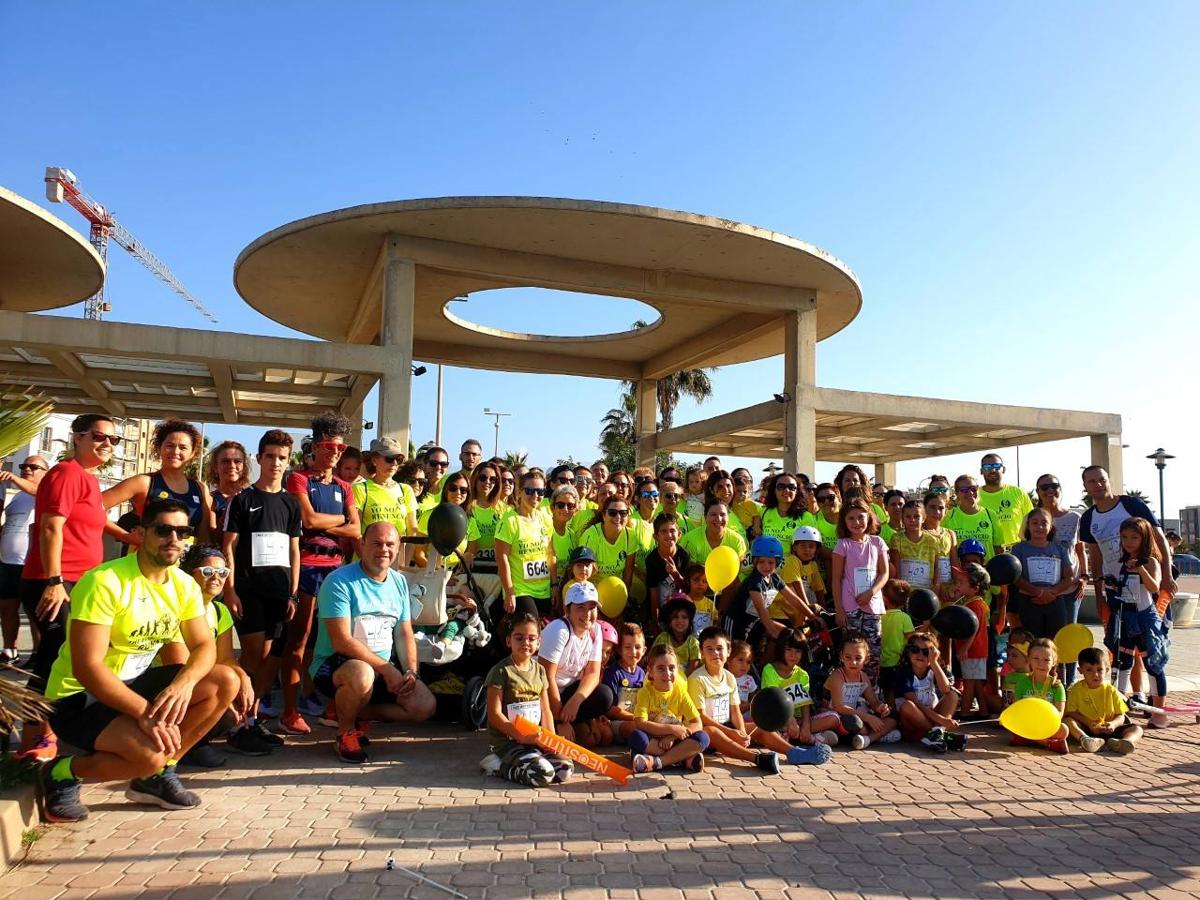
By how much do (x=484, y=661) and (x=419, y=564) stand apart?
2.86 ft

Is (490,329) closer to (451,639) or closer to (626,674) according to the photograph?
(451,639)

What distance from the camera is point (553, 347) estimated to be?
74.5ft

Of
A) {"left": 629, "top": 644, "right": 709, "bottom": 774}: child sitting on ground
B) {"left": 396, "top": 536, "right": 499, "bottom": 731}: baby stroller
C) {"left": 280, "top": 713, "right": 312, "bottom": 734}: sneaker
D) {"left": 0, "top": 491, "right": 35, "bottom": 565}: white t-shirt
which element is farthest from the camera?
{"left": 0, "top": 491, "right": 35, "bottom": 565}: white t-shirt

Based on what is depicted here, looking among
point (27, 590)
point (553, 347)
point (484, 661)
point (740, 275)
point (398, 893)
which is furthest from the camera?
point (553, 347)

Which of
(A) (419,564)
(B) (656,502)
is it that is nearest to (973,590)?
(B) (656,502)

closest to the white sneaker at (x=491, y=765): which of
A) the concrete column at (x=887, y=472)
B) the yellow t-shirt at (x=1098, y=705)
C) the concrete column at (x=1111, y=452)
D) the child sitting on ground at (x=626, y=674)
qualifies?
the child sitting on ground at (x=626, y=674)

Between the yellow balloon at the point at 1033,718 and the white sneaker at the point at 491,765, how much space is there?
347 cm

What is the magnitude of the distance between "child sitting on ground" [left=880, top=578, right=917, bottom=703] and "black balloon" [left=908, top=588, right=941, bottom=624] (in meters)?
0.16

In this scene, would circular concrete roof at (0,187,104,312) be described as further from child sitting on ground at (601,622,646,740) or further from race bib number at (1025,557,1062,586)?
race bib number at (1025,557,1062,586)

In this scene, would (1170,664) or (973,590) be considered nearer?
(973,590)

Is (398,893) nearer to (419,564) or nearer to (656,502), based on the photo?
(419,564)

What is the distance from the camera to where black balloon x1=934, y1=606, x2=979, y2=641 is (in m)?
6.70

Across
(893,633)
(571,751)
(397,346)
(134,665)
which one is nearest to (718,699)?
(571,751)

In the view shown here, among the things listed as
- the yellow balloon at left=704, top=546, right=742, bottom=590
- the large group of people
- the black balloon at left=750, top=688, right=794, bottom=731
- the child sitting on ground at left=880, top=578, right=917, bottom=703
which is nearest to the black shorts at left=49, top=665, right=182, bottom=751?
the large group of people
